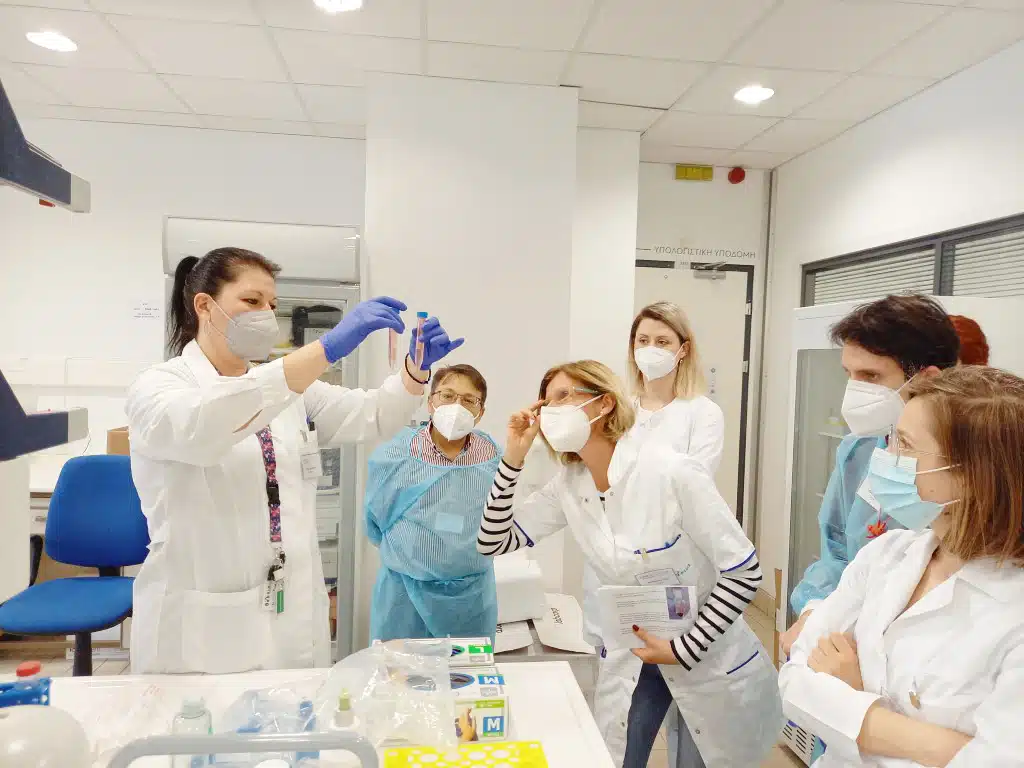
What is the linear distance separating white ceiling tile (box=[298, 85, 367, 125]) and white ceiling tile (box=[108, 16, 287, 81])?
216 mm

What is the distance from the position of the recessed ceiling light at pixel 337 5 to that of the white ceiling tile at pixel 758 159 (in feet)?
8.91

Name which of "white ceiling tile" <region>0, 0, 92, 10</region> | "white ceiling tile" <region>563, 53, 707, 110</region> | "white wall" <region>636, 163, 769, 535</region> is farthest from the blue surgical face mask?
"white wall" <region>636, 163, 769, 535</region>

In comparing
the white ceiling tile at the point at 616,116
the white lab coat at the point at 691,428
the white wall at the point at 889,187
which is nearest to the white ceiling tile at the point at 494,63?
the white ceiling tile at the point at 616,116

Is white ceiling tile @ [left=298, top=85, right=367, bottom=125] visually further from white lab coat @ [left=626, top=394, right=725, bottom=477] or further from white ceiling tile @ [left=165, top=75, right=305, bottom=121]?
white lab coat @ [left=626, top=394, right=725, bottom=477]

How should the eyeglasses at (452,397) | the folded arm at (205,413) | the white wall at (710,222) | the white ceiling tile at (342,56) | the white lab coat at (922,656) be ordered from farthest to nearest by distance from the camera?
the white wall at (710,222) → the white ceiling tile at (342,56) → the eyeglasses at (452,397) → the folded arm at (205,413) → the white lab coat at (922,656)

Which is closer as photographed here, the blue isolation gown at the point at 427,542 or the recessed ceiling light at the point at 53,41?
the blue isolation gown at the point at 427,542

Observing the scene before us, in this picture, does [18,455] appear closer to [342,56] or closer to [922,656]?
[922,656]

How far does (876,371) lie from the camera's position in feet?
5.79

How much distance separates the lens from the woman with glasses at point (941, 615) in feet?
3.32

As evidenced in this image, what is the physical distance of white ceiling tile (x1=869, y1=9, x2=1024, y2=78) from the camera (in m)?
2.56

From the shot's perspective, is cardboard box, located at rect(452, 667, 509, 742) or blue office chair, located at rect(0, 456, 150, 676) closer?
cardboard box, located at rect(452, 667, 509, 742)

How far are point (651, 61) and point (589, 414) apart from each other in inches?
80.1

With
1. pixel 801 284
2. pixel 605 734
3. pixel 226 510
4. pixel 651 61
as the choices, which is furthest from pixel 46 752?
pixel 801 284

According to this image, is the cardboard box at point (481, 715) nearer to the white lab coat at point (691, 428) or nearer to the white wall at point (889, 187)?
the white lab coat at point (691, 428)
